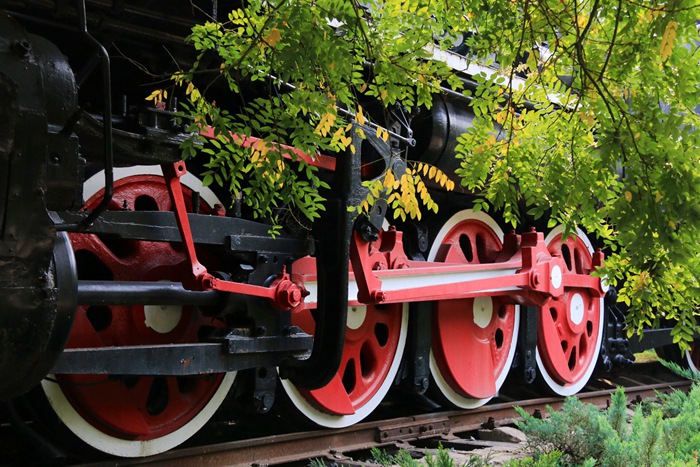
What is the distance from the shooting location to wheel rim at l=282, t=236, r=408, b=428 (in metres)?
3.84

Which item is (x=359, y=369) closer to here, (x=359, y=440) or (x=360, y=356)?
(x=360, y=356)

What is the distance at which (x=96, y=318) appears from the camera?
3.22 metres

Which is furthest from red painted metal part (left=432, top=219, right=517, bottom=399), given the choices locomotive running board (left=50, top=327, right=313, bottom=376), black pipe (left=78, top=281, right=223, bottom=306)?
black pipe (left=78, top=281, right=223, bottom=306)

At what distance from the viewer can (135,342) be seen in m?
3.13

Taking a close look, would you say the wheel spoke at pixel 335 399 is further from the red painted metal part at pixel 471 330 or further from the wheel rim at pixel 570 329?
the wheel rim at pixel 570 329

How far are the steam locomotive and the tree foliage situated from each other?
28cm

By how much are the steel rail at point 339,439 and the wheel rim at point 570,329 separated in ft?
0.74

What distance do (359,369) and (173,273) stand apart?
1.38m

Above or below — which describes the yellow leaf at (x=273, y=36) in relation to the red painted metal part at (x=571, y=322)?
above

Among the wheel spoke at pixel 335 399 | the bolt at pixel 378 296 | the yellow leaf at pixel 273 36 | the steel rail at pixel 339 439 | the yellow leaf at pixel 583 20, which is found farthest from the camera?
the wheel spoke at pixel 335 399

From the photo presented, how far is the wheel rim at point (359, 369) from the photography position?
384 centimetres

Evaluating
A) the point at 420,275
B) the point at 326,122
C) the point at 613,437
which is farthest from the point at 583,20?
the point at 613,437

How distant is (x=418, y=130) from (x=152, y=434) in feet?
7.41

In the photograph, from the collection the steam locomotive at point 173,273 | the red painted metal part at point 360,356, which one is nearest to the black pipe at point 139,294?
the steam locomotive at point 173,273
